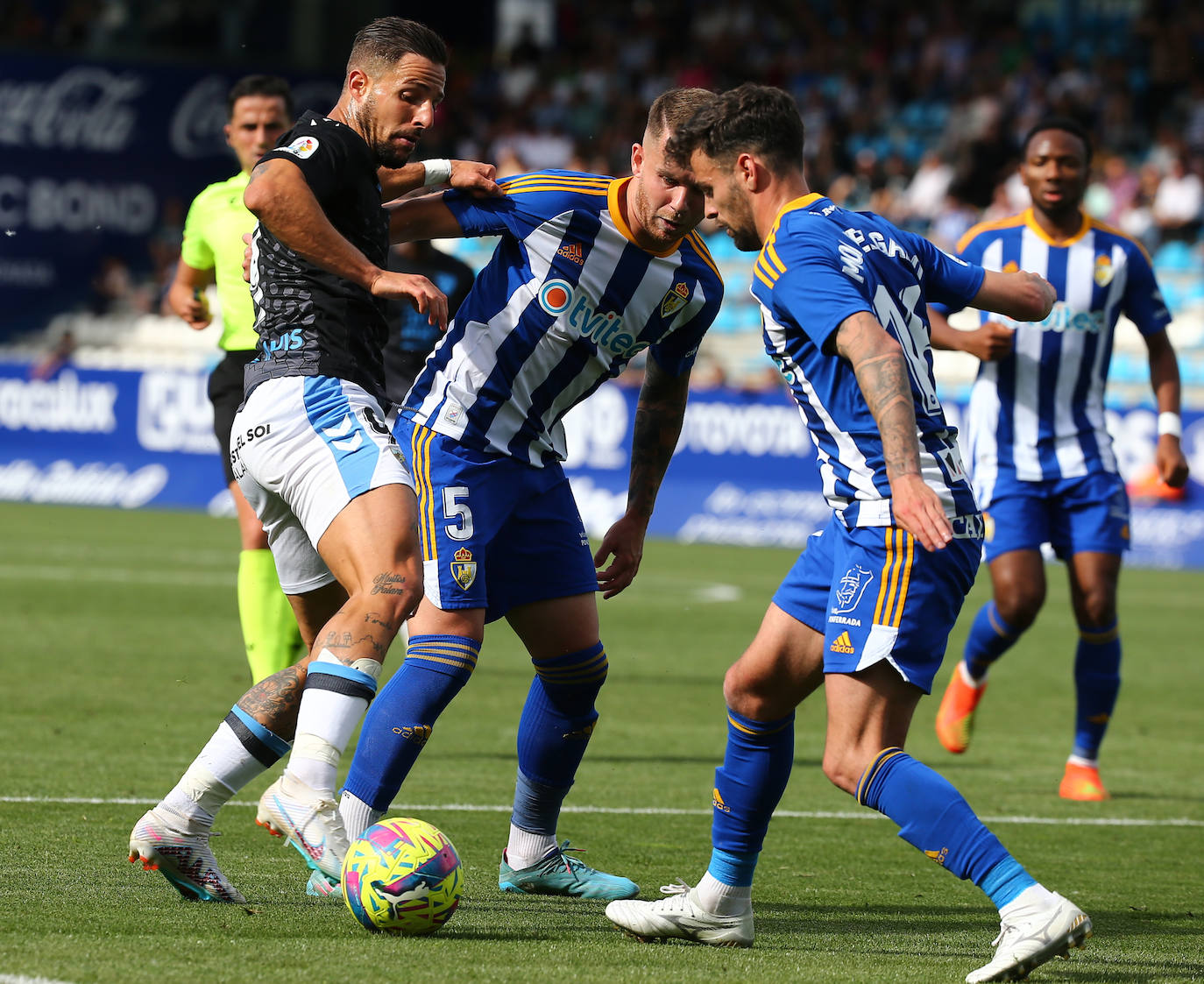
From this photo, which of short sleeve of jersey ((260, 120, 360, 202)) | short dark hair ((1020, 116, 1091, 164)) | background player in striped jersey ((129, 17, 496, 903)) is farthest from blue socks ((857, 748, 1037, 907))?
short dark hair ((1020, 116, 1091, 164))

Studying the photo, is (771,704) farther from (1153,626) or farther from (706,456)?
(706,456)

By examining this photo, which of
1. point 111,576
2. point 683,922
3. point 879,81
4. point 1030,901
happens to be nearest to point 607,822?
point 683,922

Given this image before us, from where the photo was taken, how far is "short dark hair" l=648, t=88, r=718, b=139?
4.68 m

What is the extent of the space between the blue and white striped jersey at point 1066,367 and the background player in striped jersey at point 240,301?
2965 mm

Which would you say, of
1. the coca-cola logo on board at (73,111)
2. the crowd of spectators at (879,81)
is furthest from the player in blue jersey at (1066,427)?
the coca-cola logo on board at (73,111)

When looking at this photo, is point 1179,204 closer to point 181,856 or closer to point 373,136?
point 373,136

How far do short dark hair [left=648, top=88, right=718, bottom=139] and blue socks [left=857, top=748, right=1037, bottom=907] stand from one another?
175cm

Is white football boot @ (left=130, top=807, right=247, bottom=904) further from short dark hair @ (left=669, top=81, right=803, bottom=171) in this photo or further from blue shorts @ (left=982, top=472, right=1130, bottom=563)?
blue shorts @ (left=982, top=472, right=1130, bottom=563)

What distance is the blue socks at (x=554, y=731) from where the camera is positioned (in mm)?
4930

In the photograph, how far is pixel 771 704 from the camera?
4375mm

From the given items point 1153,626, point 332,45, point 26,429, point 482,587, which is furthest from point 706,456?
point 332,45

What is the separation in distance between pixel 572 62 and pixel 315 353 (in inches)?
984

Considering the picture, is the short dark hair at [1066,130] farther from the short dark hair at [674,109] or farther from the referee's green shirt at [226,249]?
the referee's green shirt at [226,249]

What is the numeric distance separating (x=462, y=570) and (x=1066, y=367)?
11.9 ft
